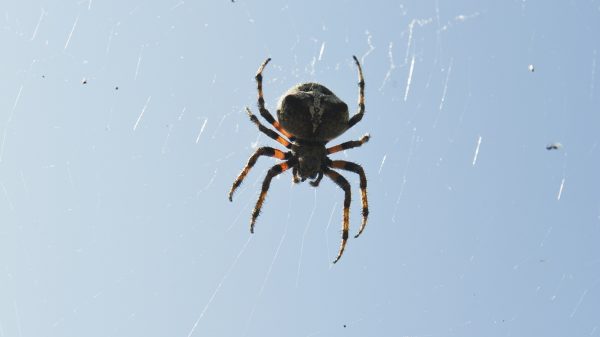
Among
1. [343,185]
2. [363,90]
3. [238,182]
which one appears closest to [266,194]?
[238,182]

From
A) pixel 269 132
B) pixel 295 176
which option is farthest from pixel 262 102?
pixel 295 176

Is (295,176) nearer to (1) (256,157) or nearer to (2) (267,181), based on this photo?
(2) (267,181)

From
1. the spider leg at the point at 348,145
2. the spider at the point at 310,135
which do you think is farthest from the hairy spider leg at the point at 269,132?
the spider leg at the point at 348,145

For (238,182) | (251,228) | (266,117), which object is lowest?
(251,228)

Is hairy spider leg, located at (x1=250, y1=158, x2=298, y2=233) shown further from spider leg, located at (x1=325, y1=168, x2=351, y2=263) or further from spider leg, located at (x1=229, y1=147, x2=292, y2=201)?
spider leg, located at (x1=325, y1=168, x2=351, y2=263)

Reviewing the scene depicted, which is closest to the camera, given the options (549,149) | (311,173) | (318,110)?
(318,110)

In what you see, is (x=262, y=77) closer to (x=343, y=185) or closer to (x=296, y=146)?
(x=296, y=146)

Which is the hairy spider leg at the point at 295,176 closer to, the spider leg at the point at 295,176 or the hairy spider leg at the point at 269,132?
the spider leg at the point at 295,176
